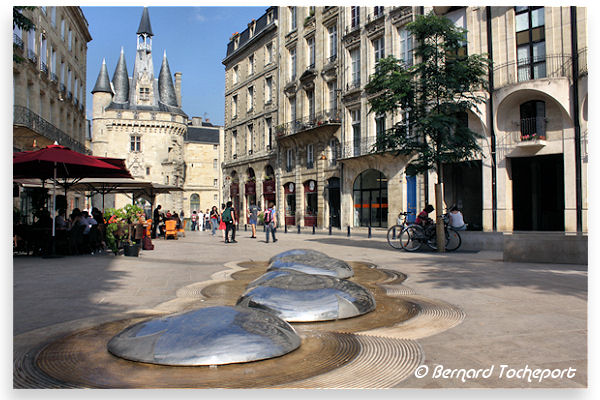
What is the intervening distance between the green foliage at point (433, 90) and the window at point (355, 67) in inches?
599

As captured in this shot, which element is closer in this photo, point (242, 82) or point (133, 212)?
point (133, 212)

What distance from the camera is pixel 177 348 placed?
2979mm

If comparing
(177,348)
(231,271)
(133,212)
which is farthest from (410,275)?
(133,212)

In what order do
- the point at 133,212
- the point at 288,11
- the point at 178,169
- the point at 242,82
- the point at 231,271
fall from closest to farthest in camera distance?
the point at 231,271 < the point at 133,212 < the point at 288,11 < the point at 242,82 < the point at 178,169

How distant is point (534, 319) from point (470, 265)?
4.96 metres

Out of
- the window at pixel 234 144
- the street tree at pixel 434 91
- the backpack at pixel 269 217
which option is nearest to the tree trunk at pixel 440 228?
the street tree at pixel 434 91

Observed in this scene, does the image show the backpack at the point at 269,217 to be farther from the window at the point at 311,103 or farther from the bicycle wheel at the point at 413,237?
the window at the point at 311,103

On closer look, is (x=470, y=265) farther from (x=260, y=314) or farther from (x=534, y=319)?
(x=260, y=314)

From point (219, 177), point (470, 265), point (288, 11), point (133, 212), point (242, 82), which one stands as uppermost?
point (288, 11)

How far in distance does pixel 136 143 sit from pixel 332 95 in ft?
126

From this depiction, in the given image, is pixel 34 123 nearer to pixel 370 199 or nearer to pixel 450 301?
pixel 370 199

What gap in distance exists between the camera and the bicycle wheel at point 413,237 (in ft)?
42.4

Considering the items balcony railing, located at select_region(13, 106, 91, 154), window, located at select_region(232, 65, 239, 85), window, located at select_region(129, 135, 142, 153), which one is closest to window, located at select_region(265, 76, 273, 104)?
window, located at select_region(232, 65, 239, 85)

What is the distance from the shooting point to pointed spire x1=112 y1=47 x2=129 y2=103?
201ft
